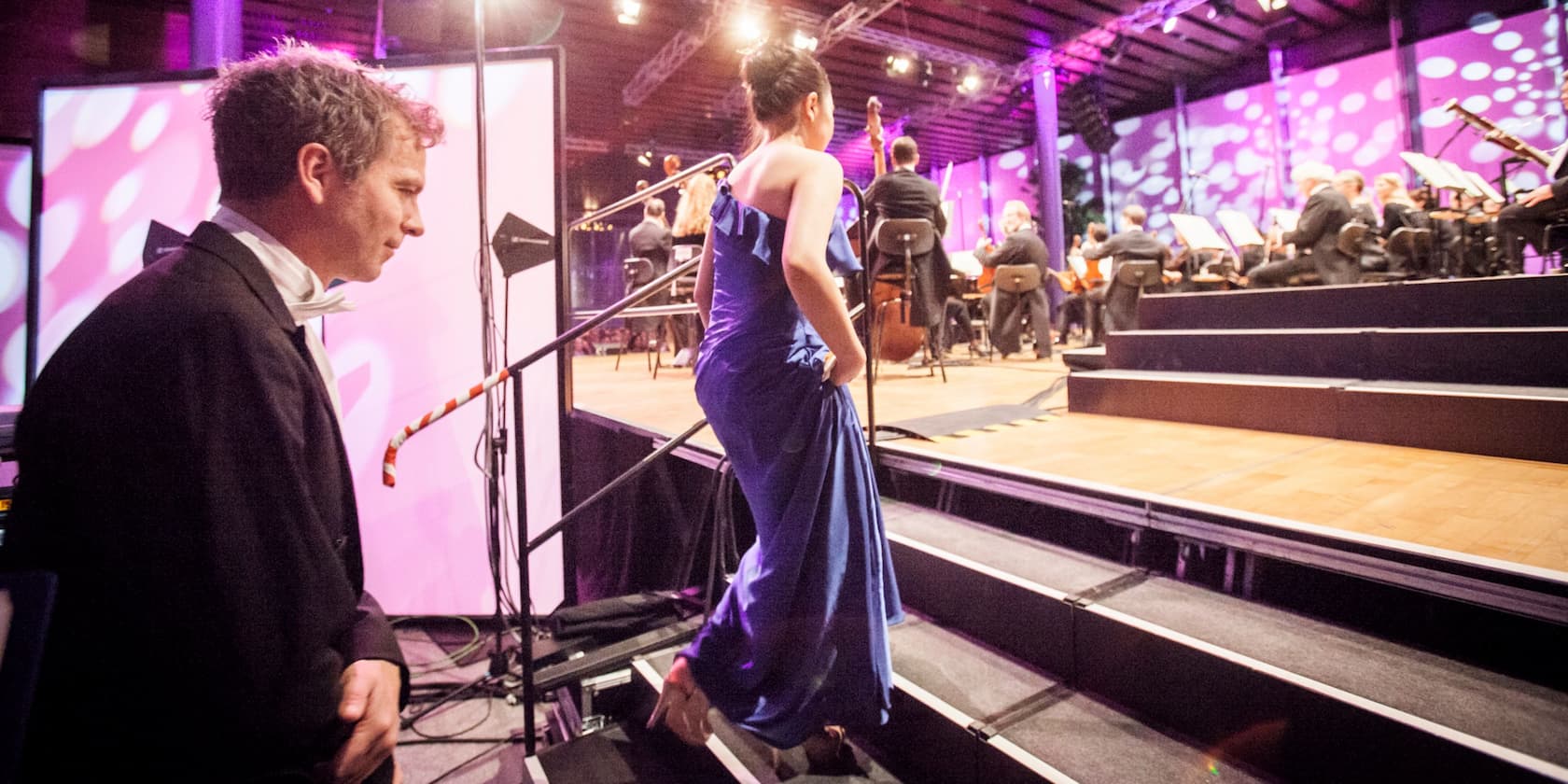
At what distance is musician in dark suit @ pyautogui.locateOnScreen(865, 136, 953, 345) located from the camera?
15.7 ft

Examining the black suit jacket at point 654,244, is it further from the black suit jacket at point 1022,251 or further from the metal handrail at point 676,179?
the metal handrail at point 676,179

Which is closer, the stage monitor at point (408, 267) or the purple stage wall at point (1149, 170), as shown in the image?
the stage monitor at point (408, 267)

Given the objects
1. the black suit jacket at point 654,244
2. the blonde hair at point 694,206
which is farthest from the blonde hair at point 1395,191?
the black suit jacket at point 654,244

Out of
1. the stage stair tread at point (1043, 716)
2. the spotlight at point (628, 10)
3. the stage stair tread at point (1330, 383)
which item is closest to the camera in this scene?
the stage stair tread at point (1043, 716)

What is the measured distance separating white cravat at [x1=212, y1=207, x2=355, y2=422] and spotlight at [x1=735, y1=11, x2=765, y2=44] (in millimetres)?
8229

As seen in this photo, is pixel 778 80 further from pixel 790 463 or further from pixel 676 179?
pixel 676 179

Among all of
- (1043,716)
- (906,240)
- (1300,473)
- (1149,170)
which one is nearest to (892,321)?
(906,240)

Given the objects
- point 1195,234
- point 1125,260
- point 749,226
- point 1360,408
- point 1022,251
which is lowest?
point 1360,408

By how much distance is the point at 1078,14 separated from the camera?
9070 mm

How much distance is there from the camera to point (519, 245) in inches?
108

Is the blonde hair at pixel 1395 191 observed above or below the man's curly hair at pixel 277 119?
above

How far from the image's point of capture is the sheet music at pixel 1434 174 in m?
5.77

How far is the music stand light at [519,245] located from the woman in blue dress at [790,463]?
1.39m

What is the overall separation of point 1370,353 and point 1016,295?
4.00 metres
